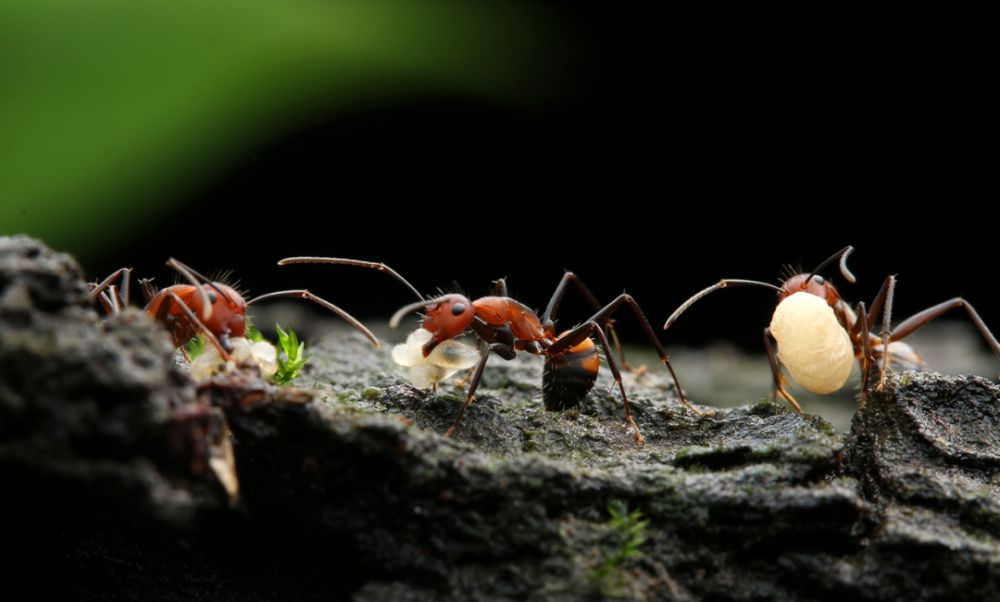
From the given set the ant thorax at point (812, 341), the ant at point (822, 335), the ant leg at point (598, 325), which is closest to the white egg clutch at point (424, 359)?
the ant leg at point (598, 325)

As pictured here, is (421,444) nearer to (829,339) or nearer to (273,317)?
(829,339)

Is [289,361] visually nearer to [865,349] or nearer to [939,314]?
[865,349]

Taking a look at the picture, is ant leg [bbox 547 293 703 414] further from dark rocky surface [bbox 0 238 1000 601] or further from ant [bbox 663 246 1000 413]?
dark rocky surface [bbox 0 238 1000 601]

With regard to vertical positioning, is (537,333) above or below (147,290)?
above

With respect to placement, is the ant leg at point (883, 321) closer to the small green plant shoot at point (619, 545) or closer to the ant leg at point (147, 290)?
the small green plant shoot at point (619, 545)

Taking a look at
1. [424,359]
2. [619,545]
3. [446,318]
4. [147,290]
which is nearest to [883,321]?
[619,545]

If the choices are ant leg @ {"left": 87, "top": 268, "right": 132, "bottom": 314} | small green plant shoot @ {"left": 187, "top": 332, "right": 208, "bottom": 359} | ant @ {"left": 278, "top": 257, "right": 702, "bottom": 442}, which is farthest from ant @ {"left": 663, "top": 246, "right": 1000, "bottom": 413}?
ant leg @ {"left": 87, "top": 268, "right": 132, "bottom": 314}

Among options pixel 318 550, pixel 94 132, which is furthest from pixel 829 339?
pixel 94 132
